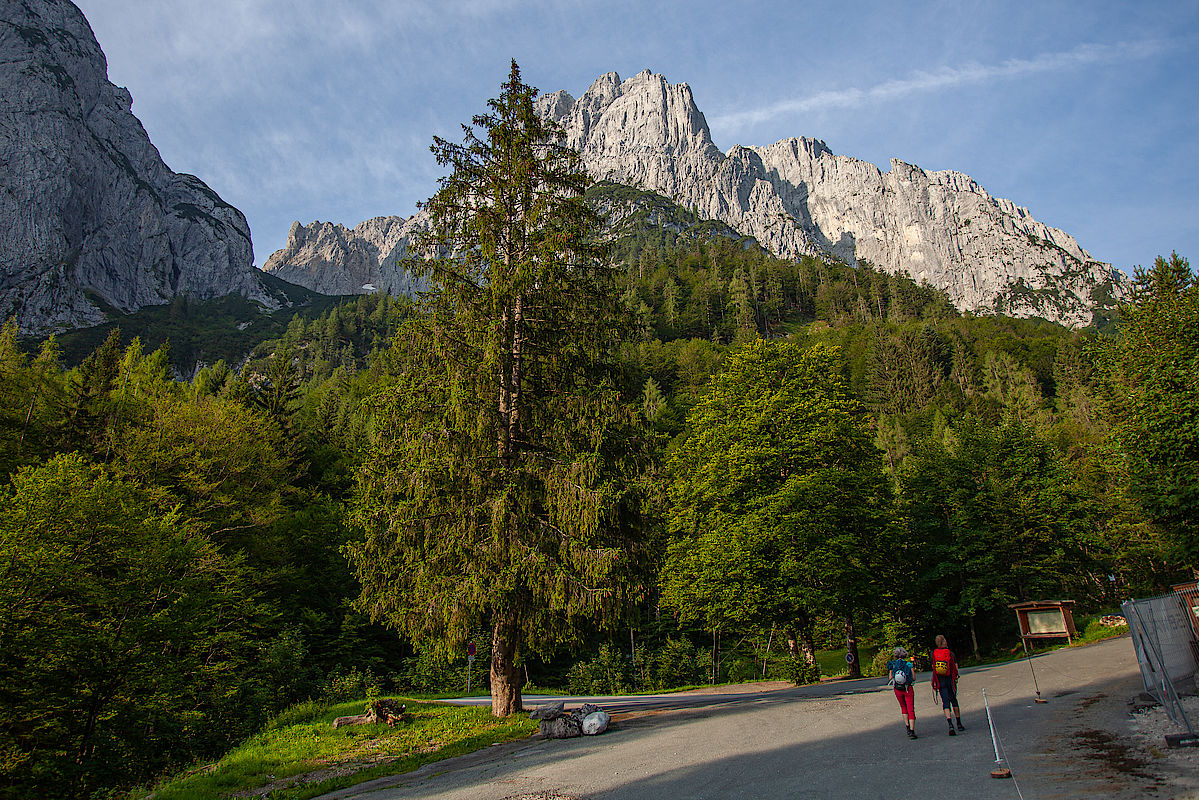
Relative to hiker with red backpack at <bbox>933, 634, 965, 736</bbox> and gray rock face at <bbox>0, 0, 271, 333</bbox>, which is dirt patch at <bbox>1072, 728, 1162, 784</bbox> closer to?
hiker with red backpack at <bbox>933, 634, 965, 736</bbox>

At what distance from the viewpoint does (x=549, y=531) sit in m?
13.2

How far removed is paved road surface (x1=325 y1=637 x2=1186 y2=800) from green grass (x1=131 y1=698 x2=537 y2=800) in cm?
77

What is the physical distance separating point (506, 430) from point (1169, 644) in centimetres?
1206

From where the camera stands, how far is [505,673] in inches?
540

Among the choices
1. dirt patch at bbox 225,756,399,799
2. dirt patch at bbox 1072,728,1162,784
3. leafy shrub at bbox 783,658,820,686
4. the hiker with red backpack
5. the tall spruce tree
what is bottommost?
leafy shrub at bbox 783,658,820,686

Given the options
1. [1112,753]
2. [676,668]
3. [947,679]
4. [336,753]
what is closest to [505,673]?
[336,753]

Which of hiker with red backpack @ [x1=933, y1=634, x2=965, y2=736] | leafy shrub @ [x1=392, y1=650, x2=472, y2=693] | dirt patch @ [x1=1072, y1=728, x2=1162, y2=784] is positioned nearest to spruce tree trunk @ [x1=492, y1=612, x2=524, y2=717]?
hiker with red backpack @ [x1=933, y1=634, x2=965, y2=736]

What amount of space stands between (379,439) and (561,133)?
29.6 ft

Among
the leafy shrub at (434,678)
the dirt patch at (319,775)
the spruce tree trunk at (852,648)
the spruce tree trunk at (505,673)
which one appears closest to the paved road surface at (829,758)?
the dirt patch at (319,775)

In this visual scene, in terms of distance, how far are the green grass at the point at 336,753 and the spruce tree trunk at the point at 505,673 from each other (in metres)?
0.32

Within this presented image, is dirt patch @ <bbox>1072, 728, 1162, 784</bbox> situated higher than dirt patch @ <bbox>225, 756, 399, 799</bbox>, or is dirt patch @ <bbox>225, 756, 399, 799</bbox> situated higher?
dirt patch @ <bbox>1072, 728, 1162, 784</bbox>

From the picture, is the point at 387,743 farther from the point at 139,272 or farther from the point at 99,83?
the point at 99,83

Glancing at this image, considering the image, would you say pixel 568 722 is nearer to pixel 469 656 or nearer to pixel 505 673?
pixel 505 673

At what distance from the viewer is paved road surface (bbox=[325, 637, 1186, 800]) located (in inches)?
275
